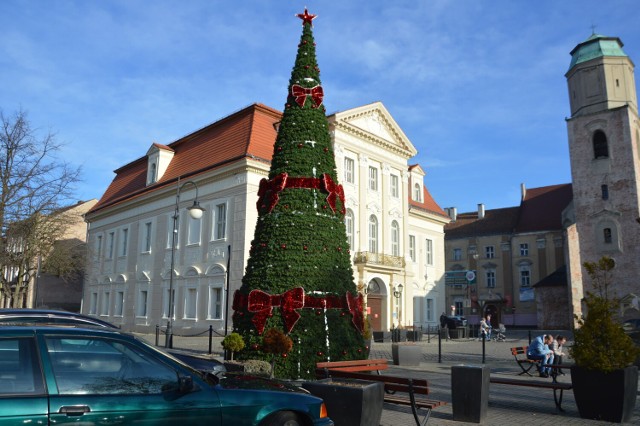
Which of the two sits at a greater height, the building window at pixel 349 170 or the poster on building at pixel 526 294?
the building window at pixel 349 170

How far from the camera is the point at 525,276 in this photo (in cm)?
5944

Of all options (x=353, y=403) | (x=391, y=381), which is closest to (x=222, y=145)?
(x=391, y=381)

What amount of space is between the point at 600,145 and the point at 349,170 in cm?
2623

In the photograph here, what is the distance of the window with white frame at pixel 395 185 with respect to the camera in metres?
37.0

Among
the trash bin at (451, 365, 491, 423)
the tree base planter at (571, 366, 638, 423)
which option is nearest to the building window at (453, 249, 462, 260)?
the tree base planter at (571, 366, 638, 423)

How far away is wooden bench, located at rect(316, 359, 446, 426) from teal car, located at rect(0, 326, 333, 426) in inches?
97.5

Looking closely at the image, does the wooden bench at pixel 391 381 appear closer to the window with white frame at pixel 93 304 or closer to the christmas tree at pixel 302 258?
the christmas tree at pixel 302 258

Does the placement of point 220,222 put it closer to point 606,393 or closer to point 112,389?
point 606,393

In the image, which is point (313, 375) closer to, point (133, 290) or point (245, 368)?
point (245, 368)

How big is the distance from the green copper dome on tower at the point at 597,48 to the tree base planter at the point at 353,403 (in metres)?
49.2

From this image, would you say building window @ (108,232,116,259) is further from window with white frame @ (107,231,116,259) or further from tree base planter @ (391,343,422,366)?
tree base planter @ (391,343,422,366)

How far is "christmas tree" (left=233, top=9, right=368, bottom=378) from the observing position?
10.6m

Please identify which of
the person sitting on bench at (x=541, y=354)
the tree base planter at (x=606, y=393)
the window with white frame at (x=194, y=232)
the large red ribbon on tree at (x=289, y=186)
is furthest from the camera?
the window with white frame at (x=194, y=232)

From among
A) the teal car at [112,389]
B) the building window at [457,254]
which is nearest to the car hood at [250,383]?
the teal car at [112,389]
